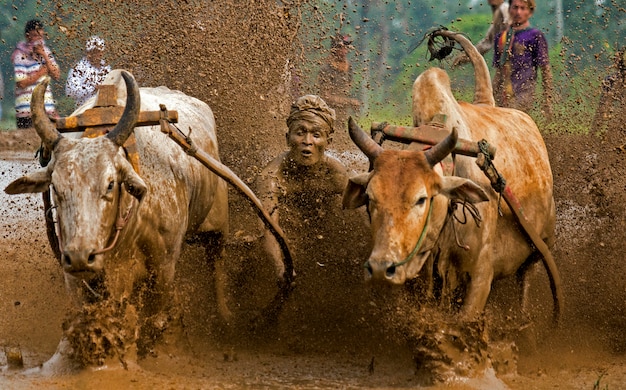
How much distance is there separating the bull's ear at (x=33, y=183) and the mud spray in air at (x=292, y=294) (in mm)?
642

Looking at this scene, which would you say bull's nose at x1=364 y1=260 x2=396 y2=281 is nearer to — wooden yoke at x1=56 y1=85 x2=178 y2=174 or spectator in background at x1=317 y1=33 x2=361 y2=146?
wooden yoke at x1=56 y1=85 x2=178 y2=174

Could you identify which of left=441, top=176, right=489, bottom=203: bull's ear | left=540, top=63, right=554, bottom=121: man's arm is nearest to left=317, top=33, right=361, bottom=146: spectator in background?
left=540, top=63, right=554, bottom=121: man's arm

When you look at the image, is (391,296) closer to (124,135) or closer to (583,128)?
(124,135)

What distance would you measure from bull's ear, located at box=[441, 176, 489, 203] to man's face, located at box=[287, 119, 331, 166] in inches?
64.4

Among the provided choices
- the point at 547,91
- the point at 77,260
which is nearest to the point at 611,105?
the point at 547,91

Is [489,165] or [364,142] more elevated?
[364,142]

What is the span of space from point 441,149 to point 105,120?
1672 mm

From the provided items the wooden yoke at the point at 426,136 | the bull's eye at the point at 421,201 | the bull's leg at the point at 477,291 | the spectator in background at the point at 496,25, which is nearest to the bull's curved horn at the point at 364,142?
the wooden yoke at the point at 426,136

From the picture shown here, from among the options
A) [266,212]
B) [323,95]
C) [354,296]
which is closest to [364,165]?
[323,95]

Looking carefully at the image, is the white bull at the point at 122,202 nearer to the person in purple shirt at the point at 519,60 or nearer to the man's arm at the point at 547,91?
the man's arm at the point at 547,91

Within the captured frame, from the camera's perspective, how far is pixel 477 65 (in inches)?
288

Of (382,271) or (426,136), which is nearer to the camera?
(382,271)

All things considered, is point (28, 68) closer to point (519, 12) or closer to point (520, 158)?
point (519, 12)

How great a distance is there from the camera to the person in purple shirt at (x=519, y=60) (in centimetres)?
943
